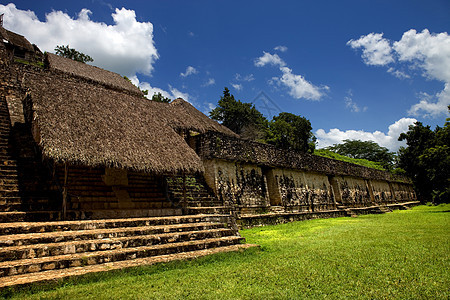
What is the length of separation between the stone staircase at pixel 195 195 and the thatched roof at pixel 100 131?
1.47 m

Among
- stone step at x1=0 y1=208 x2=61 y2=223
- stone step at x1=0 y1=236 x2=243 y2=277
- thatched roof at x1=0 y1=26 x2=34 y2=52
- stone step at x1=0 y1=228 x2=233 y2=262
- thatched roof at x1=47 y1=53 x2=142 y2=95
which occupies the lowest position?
stone step at x1=0 y1=236 x2=243 y2=277

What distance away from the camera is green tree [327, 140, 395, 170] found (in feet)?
130

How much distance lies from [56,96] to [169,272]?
225 inches

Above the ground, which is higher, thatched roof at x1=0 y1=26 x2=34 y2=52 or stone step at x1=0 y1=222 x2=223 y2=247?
thatched roof at x1=0 y1=26 x2=34 y2=52

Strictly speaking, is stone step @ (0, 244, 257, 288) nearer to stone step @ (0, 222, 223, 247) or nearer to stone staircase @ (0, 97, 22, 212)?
stone step @ (0, 222, 223, 247)

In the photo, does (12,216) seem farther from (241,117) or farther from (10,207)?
(241,117)

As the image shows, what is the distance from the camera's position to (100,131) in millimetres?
6582

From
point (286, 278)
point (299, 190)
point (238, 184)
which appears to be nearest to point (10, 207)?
point (286, 278)

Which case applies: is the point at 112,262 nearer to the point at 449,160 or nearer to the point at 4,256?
the point at 4,256

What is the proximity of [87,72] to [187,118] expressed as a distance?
8614 mm

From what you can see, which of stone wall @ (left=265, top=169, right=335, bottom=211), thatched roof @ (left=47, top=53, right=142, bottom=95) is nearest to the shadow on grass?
stone wall @ (left=265, top=169, right=335, bottom=211)

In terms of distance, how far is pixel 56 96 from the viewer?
22.5 feet

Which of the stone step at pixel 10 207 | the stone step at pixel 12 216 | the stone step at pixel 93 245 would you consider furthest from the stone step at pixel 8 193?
the stone step at pixel 93 245

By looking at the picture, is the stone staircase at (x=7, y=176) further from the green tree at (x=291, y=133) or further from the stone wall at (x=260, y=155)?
the green tree at (x=291, y=133)
